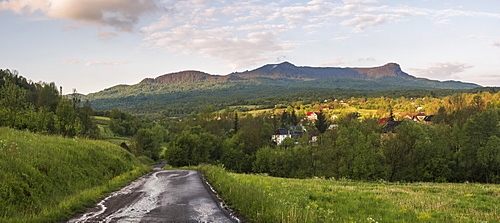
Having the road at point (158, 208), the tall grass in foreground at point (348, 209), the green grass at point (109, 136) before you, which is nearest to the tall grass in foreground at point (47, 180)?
the road at point (158, 208)

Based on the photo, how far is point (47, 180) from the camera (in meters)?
15.4

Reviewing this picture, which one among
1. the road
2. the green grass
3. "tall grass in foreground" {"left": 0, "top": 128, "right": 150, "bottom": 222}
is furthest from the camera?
the green grass

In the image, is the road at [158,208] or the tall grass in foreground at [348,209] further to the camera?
the road at [158,208]

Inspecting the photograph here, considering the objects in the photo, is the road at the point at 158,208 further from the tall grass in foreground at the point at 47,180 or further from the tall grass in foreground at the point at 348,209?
the tall grass in foreground at the point at 348,209

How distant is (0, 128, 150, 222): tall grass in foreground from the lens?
37.9 feet

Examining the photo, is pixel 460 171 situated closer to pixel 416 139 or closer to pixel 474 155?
pixel 474 155

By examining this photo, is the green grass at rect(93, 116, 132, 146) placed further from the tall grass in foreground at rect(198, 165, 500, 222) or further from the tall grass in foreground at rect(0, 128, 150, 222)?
the tall grass in foreground at rect(198, 165, 500, 222)

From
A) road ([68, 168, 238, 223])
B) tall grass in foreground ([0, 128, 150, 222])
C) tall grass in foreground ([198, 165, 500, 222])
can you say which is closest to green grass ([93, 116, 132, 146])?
tall grass in foreground ([0, 128, 150, 222])

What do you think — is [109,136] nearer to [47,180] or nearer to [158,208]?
[47,180]

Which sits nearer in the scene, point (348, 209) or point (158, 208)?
point (158, 208)

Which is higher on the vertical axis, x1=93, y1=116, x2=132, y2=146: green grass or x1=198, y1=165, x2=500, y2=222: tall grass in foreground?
x1=198, y1=165, x2=500, y2=222: tall grass in foreground

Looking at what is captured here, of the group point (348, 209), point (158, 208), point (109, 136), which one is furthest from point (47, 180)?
point (109, 136)

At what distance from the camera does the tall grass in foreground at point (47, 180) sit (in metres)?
11.6

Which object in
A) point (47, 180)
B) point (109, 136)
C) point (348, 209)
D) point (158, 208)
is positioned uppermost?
point (47, 180)
